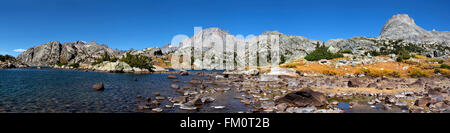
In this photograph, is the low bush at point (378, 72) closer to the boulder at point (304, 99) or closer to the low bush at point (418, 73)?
the low bush at point (418, 73)

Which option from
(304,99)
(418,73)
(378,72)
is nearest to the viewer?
(304,99)

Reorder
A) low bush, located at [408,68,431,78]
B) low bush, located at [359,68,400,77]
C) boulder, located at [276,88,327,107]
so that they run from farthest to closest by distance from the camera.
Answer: low bush, located at [359,68,400,77], low bush, located at [408,68,431,78], boulder, located at [276,88,327,107]

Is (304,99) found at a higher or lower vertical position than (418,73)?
lower

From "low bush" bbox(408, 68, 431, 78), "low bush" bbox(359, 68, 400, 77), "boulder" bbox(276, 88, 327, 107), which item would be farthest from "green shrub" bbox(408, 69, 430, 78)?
"boulder" bbox(276, 88, 327, 107)

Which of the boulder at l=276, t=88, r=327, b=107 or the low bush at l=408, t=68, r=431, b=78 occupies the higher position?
the low bush at l=408, t=68, r=431, b=78

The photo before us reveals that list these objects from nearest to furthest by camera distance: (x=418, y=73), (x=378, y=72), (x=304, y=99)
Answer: (x=304, y=99)
(x=418, y=73)
(x=378, y=72)

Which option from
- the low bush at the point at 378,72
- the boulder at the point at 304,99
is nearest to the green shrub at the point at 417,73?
the low bush at the point at 378,72

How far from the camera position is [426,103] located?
1794 cm

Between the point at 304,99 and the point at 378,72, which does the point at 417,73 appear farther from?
the point at 304,99

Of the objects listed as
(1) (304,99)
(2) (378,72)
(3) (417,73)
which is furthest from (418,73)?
(1) (304,99)

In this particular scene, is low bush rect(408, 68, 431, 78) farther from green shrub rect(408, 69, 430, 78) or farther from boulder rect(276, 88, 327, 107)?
boulder rect(276, 88, 327, 107)

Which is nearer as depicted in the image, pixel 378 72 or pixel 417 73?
pixel 417 73
